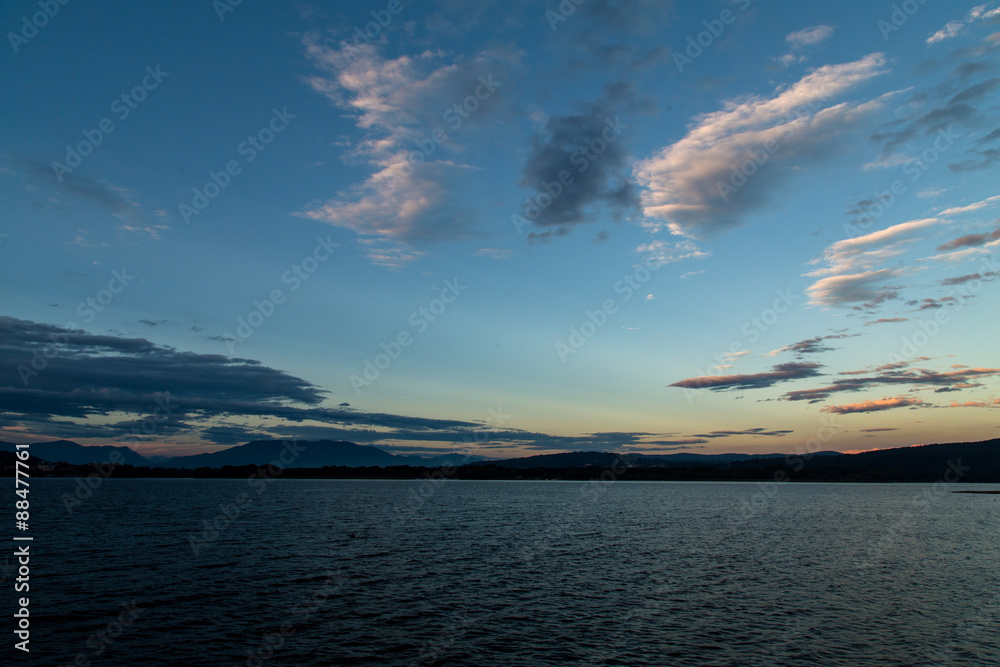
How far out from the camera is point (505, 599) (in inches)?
1560

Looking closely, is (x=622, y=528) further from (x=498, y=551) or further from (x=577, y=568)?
(x=577, y=568)

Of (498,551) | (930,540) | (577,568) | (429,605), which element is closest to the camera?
(429,605)

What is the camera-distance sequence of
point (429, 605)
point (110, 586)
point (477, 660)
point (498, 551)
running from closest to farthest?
point (477, 660), point (429, 605), point (110, 586), point (498, 551)

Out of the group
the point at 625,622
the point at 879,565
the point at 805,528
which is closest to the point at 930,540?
the point at 805,528

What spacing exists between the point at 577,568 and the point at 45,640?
132 ft

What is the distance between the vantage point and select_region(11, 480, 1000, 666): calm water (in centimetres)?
2839

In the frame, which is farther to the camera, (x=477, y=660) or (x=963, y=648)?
(x=963, y=648)

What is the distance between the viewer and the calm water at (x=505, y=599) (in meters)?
28.4

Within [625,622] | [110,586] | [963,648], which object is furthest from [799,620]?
[110,586]

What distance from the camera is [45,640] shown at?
95.5 feet

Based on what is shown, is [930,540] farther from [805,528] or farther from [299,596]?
[299,596]

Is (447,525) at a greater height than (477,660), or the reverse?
(477,660)

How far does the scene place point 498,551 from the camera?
62.3m

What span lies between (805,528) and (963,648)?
70580mm
